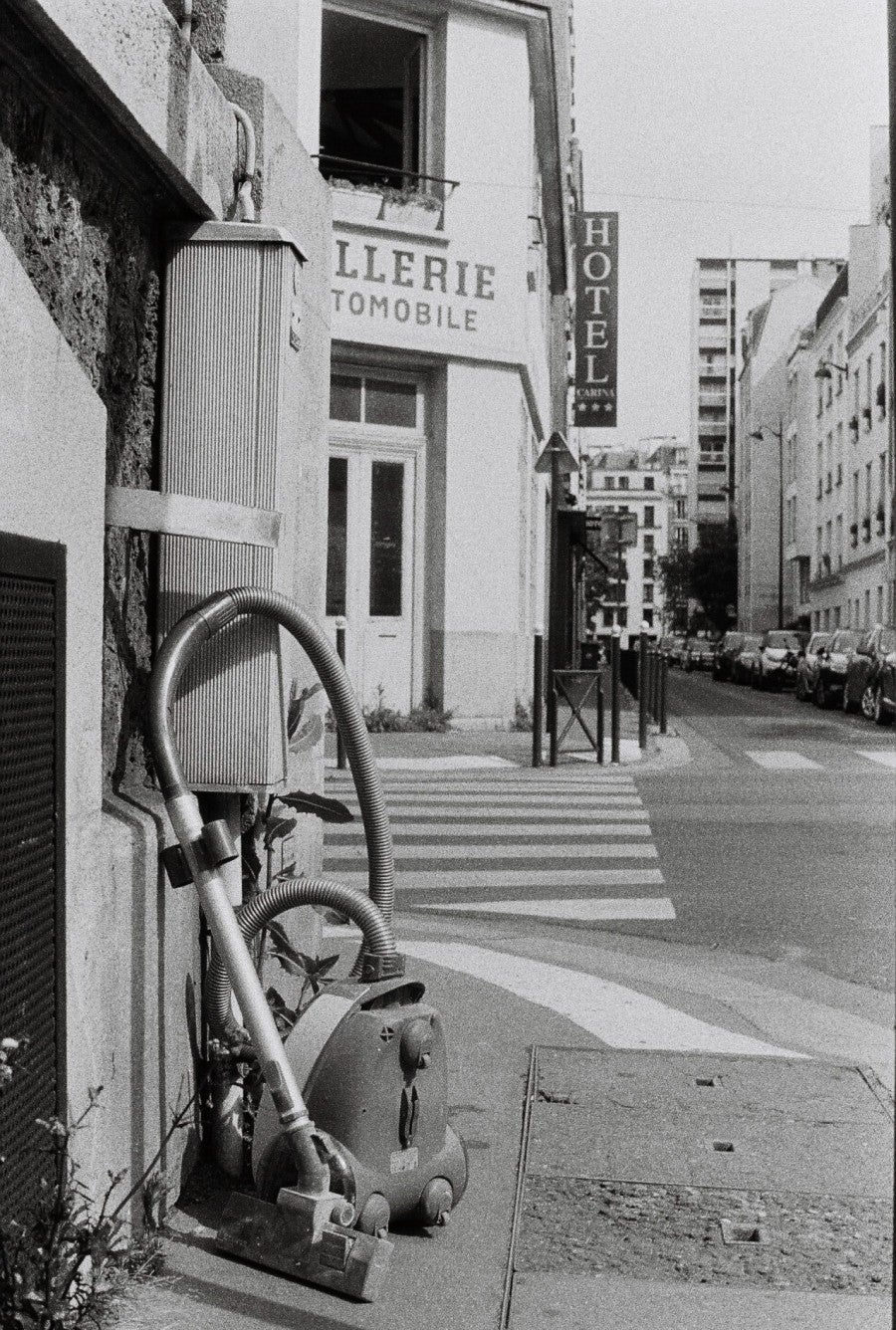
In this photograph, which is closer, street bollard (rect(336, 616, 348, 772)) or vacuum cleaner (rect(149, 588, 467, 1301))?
vacuum cleaner (rect(149, 588, 467, 1301))

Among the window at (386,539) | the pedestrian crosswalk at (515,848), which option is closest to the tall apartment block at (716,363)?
the window at (386,539)

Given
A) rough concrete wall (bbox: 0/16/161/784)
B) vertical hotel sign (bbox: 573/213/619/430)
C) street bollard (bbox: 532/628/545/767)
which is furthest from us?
vertical hotel sign (bbox: 573/213/619/430)

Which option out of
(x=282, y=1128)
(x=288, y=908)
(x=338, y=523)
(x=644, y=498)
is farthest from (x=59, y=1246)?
(x=644, y=498)

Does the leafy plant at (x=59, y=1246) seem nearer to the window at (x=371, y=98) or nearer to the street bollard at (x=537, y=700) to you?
the street bollard at (x=537, y=700)

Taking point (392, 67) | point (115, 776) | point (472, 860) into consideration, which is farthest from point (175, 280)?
point (392, 67)

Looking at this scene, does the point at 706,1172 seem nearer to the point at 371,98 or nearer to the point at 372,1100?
the point at 372,1100

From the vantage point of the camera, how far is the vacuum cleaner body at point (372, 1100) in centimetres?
301

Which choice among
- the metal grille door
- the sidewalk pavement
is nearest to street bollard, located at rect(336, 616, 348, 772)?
the sidewalk pavement

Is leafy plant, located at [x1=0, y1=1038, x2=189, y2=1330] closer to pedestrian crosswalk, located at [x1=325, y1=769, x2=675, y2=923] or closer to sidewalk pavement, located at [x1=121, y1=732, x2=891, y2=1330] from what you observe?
sidewalk pavement, located at [x1=121, y1=732, x2=891, y2=1330]

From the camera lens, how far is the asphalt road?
708 centimetres

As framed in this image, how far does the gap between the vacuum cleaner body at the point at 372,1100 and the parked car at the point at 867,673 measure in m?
21.2

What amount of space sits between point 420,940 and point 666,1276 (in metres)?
3.48

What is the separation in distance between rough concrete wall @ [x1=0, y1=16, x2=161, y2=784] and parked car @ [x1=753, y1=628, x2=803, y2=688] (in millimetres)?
38706

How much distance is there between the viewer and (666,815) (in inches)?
439
